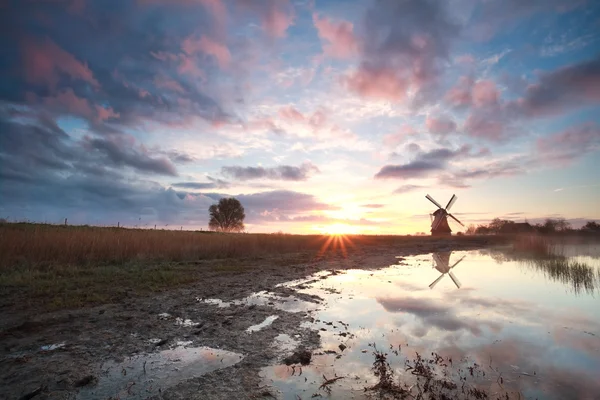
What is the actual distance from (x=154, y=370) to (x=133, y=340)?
1.36 m

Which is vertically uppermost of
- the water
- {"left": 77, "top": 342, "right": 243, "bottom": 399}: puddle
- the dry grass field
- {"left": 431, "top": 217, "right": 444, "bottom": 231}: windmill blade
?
{"left": 431, "top": 217, "right": 444, "bottom": 231}: windmill blade

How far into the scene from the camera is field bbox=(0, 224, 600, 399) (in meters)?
3.95

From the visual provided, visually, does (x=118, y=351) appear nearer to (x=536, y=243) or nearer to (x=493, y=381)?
(x=493, y=381)

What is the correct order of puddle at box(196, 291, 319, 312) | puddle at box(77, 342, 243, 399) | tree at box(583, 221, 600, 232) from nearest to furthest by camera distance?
puddle at box(77, 342, 243, 399), puddle at box(196, 291, 319, 312), tree at box(583, 221, 600, 232)

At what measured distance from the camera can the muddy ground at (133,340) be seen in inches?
149

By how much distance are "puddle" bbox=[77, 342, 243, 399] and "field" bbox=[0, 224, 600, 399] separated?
2 centimetres

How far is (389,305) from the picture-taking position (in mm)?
8336

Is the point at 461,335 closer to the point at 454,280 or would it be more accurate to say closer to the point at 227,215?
A: the point at 454,280

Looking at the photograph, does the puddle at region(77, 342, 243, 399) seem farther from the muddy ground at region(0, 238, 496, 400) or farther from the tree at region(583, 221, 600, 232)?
the tree at region(583, 221, 600, 232)

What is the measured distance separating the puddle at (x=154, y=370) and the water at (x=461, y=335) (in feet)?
3.18

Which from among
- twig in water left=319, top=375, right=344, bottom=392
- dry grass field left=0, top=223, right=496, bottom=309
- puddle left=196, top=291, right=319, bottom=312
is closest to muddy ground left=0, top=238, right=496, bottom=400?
puddle left=196, top=291, right=319, bottom=312

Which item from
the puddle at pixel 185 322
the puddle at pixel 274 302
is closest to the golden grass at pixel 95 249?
the puddle at pixel 274 302

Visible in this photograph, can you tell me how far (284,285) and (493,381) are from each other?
7.26 meters

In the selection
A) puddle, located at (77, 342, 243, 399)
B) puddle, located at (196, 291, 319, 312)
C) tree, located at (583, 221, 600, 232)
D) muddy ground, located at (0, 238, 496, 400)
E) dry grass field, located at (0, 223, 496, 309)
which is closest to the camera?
puddle, located at (77, 342, 243, 399)
